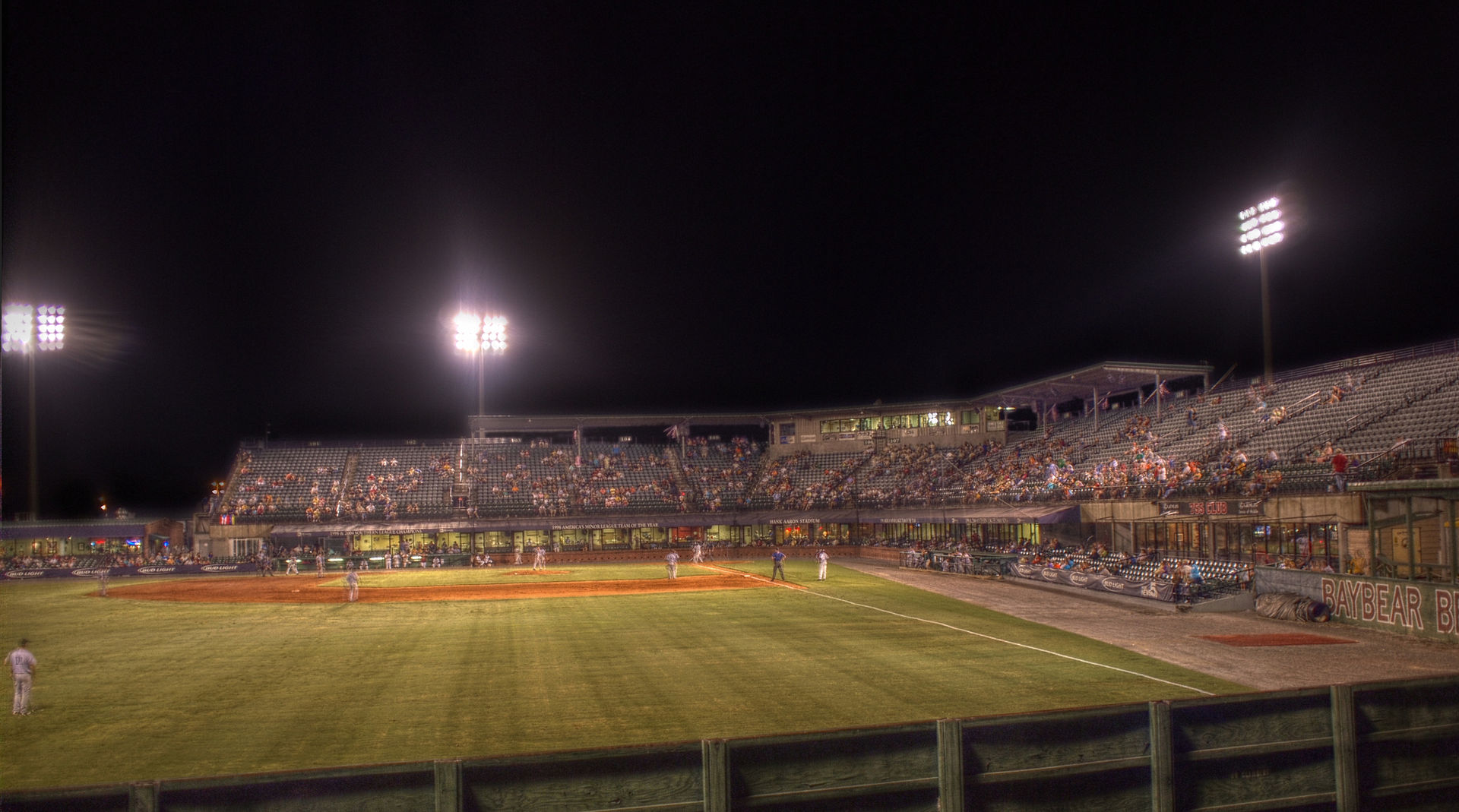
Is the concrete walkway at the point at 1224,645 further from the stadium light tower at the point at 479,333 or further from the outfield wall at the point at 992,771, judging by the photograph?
the stadium light tower at the point at 479,333

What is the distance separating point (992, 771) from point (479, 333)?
6536 centimetres

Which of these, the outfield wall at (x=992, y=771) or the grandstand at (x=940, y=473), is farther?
the grandstand at (x=940, y=473)

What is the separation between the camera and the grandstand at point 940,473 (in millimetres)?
32844

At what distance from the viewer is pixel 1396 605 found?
22.2 meters

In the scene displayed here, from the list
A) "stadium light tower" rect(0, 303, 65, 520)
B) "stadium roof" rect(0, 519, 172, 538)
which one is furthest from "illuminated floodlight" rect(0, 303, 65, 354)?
"stadium roof" rect(0, 519, 172, 538)

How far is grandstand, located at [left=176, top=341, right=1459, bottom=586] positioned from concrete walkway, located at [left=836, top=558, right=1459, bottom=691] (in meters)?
5.81

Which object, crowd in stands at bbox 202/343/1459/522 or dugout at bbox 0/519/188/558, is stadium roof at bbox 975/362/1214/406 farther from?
dugout at bbox 0/519/188/558

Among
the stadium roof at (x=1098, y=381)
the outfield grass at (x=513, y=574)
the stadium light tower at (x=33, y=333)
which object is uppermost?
the stadium light tower at (x=33, y=333)

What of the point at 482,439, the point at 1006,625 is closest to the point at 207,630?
the point at 1006,625

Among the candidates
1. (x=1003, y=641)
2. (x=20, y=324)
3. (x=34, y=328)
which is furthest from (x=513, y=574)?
(x=1003, y=641)

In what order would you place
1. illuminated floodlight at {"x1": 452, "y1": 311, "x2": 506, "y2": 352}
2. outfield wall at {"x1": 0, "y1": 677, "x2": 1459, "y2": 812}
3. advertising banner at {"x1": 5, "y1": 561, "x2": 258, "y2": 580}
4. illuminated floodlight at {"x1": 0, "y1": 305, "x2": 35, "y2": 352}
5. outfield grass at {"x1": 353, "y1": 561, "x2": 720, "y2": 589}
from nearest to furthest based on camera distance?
outfield wall at {"x1": 0, "y1": 677, "x2": 1459, "y2": 812} < outfield grass at {"x1": 353, "y1": 561, "x2": 720, "y2": 589} < illuminated floodlight at {"x1": 0, "y1": 305, "x2": 35, "y2": 352} < advertising banner at {"x1": 5, "y1": 561, "x2": 258, "y2": 580} < illuminated floodlight at {"x1": 452, "y1": 311, "x2": 506, "y2": 352}

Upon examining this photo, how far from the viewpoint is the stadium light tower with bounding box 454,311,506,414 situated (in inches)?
2594

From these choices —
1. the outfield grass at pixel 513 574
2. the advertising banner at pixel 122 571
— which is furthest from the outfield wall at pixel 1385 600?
the advertising banner at pixel 122 571

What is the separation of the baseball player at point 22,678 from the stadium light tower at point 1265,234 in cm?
5171
